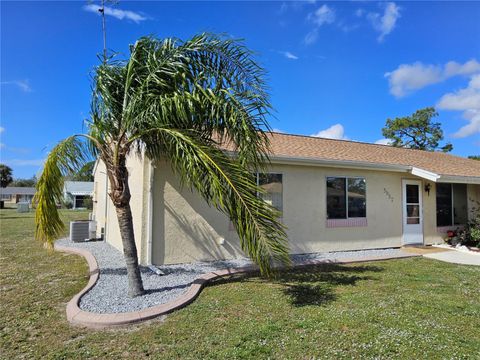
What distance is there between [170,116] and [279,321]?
402 centimetres

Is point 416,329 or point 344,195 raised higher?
point 344,195

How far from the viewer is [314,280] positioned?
7.49m

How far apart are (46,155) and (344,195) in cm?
938

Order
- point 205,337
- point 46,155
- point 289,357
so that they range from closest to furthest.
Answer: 1. point 289,357
2. point 205,337
3. point 46,155

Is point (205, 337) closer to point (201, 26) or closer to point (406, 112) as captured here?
point (201, 26)

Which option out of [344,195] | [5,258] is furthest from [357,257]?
[5,258]

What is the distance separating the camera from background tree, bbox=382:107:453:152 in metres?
42.9

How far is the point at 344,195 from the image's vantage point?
11.4 meters

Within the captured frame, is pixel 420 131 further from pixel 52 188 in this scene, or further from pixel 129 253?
pixel 52 188

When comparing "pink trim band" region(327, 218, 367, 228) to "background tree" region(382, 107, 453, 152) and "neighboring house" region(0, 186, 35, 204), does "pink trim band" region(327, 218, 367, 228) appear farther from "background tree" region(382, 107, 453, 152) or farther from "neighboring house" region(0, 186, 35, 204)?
"neighboring house" region(0, 186, 35, 204)

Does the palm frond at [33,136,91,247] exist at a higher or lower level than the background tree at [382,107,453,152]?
lower

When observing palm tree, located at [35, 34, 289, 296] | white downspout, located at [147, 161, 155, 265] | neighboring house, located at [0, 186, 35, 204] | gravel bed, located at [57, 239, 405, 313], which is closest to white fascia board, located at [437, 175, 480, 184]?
gravel bed, located at [57, 239, 405, 313]

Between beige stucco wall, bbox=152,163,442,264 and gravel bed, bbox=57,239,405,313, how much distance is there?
1.34ft

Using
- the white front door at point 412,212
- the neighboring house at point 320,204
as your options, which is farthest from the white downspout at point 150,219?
the white front door at point 412,212
